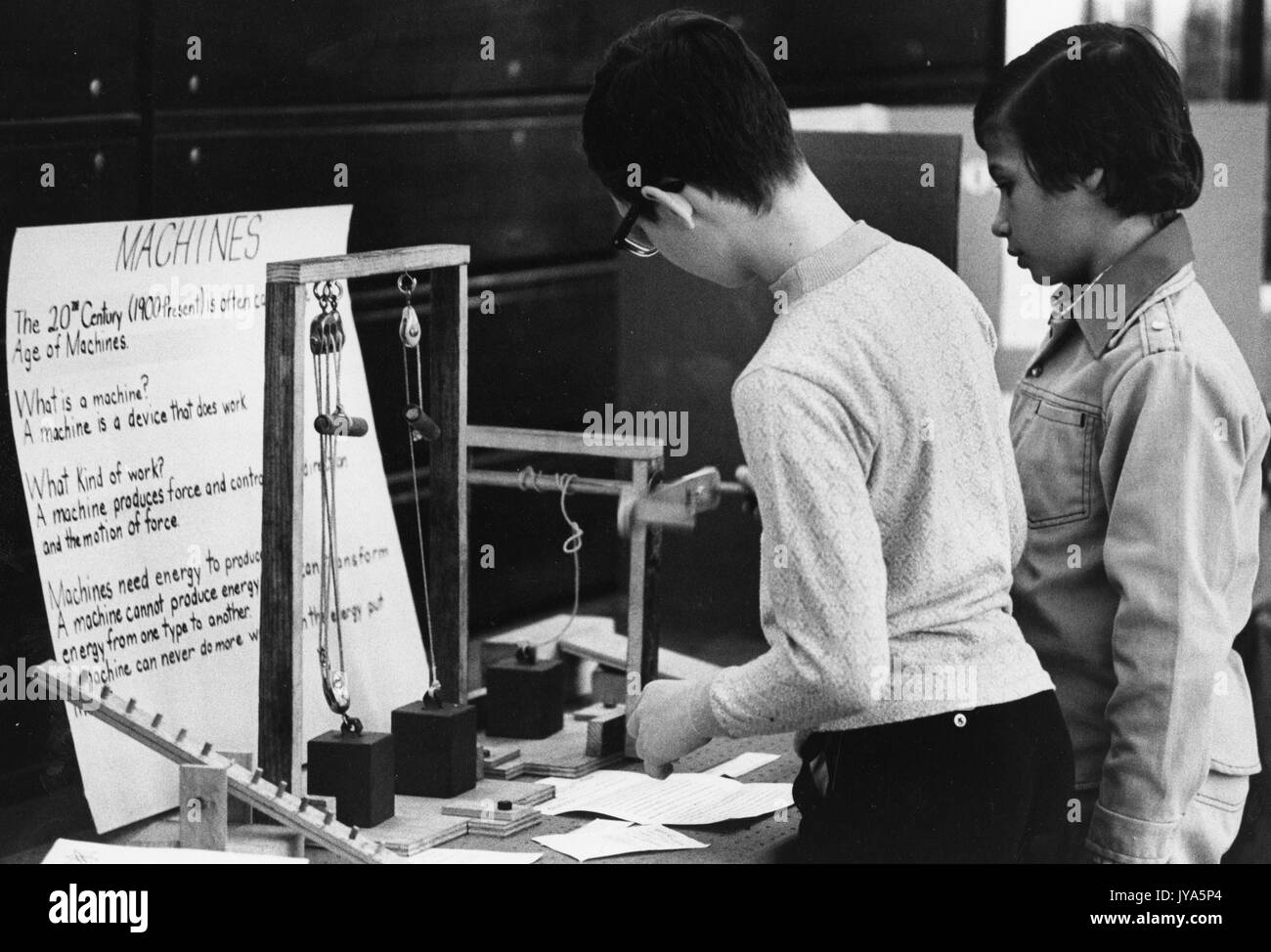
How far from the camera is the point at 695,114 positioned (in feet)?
4.23

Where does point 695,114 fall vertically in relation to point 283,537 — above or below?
above

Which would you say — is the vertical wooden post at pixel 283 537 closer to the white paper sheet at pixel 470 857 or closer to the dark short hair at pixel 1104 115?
the white paper sheet at pixel 470 857

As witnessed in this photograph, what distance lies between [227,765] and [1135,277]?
0.89m

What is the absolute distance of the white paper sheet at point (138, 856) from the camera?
4.77 ft

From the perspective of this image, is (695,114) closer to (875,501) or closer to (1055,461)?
(875,501)

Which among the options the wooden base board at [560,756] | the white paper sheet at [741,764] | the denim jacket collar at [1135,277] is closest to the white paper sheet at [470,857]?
the wooden base board at [560,756]

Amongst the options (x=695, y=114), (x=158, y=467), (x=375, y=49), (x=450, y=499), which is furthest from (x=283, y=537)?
(x=375, y=49)

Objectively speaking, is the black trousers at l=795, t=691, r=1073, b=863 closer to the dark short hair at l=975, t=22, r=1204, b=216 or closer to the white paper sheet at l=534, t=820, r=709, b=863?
the white paper sheet at l=534, t=820, r=709, b=863

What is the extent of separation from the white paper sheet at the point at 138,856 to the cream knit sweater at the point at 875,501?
1.49 feet

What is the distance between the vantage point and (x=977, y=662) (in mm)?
1320
